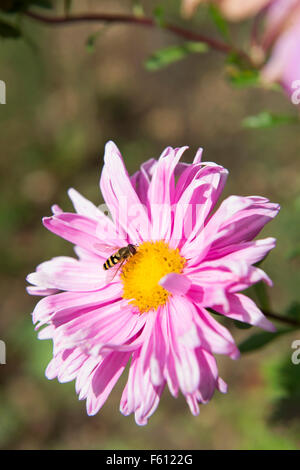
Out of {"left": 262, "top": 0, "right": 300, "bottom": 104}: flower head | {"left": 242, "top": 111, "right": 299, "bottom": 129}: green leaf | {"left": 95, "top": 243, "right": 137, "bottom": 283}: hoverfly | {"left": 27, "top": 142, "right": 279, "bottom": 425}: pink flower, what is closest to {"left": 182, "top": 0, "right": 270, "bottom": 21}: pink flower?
{"left": 262, "top": 0, "right": 300, "bottom": 104}: flower head

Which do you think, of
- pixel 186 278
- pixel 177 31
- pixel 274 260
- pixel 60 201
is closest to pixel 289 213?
pixel 274 260

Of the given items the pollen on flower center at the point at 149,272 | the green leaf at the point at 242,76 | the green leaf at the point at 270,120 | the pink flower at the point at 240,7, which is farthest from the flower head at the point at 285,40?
the green leaf at the point at 270,120

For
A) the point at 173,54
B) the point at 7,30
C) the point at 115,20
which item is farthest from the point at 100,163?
the point at 7,30

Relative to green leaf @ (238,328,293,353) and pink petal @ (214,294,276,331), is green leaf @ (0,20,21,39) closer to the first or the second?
pink petal @ (214,294,276,331)

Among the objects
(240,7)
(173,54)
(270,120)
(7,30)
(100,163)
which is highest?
(7,30)

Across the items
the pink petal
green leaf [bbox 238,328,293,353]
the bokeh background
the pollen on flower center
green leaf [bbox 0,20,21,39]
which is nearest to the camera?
the pink petal

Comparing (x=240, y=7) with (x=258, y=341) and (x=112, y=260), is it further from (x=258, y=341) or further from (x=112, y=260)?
(x=258, y=341)
